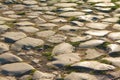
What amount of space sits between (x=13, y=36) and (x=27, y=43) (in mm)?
347

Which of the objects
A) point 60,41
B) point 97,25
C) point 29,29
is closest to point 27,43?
point 60,41

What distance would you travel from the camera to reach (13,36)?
4066 millimetres

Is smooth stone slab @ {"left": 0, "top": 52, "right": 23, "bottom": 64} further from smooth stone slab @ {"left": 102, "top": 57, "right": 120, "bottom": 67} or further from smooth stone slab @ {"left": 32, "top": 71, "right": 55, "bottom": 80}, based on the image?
smooth stone slab @ {"left": 102, "top": 57, "right": 120, "bottom": 67}

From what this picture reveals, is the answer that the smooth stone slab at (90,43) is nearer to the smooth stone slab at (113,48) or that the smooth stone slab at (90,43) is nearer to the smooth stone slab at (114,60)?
the smooth stone slab at (113,48)

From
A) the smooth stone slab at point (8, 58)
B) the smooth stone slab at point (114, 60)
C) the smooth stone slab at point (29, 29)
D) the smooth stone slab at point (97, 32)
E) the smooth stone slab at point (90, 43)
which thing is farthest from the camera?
the smooth stone slab at point (29, 29)

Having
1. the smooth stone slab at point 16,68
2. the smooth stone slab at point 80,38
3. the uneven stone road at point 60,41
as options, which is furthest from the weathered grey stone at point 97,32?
the smooth stone slab at point 16,68

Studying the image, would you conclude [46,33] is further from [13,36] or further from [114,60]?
[114,60]

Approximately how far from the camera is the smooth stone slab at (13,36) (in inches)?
156

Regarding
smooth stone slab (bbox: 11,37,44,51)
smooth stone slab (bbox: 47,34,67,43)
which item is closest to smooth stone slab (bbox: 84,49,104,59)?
smooth stone slab (bbox: 47,34,67,43)

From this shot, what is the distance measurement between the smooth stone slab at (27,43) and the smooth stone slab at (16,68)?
44 cm

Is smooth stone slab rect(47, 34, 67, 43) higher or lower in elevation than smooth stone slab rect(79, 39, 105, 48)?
higher

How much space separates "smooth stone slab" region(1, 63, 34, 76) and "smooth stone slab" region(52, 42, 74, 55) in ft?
1.48

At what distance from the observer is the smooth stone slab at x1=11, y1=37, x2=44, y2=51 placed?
3711mm

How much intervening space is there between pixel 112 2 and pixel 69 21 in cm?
144
